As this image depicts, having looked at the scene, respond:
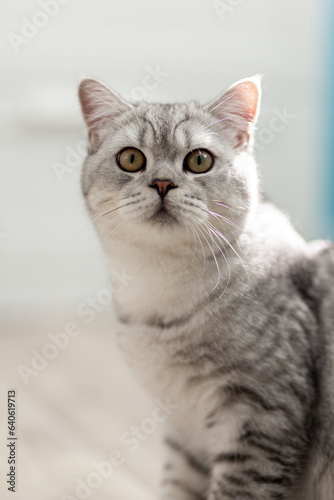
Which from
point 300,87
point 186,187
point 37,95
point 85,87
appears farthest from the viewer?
point 300,87

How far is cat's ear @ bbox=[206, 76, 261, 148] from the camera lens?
1.59 meters

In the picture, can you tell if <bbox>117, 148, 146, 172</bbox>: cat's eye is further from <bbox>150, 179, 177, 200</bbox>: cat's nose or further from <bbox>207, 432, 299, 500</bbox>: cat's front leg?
<bbox>207, 432, 299, 500</bbox>: cat's front leg

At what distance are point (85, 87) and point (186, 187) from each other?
464 millimetres

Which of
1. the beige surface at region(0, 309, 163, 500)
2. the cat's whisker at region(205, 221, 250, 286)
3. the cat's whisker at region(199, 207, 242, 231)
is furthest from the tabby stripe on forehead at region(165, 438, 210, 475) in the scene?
the cat's whisker at region(199, 207, 242, 231)

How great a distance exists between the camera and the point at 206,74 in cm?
358

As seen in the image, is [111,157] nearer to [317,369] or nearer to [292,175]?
[317,369]

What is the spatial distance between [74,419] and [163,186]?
3.64 feet

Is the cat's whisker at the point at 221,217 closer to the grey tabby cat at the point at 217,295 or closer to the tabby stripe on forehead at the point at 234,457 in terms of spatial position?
the grey tabby cat at the point at 217,295

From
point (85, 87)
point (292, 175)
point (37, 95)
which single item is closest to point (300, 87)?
point (292, 175)

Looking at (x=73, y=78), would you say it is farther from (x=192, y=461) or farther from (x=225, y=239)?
(x=192, y=461)

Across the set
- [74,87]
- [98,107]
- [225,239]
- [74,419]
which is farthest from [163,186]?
[74,87]

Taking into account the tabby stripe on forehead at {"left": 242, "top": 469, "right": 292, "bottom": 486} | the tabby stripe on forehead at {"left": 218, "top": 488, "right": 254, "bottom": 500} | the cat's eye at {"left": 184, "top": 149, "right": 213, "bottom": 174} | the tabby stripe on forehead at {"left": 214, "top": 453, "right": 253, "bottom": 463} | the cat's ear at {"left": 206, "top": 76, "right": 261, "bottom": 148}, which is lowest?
the tabby stripe on forehead at {"left": 218, "top": 488, "right": 254, "bottom": 500}

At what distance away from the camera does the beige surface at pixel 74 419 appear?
1.70 metres

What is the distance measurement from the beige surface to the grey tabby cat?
9.3 inches
